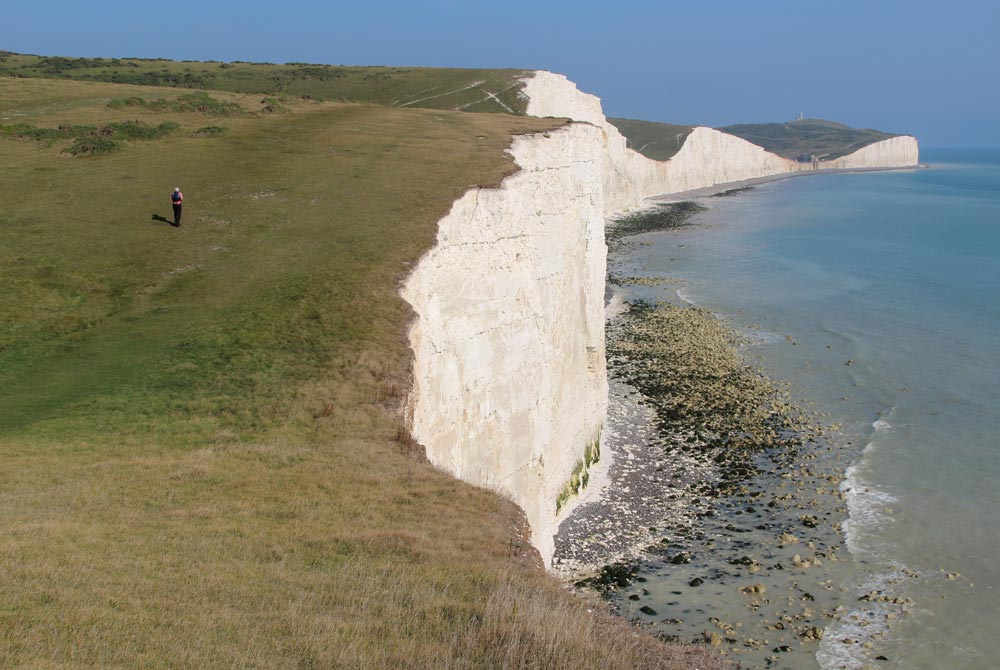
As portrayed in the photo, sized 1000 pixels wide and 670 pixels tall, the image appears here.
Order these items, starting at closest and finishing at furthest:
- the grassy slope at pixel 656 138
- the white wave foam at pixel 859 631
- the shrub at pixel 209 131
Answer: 1. the white wave foam at pixel 859 631
2. the shrub at pixel 209 131
3. the grassy slope at pixel 656 138

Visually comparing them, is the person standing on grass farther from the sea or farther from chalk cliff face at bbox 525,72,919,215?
chalk cliff face at bbox 525,72,919,215

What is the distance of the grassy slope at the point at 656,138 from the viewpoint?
149 metres

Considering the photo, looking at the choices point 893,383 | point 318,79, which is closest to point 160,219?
point 893,383

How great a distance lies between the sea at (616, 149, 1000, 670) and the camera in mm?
20062

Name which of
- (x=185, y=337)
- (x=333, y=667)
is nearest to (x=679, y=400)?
(x=185, y=337)

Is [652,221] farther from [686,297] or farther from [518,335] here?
[518,335]

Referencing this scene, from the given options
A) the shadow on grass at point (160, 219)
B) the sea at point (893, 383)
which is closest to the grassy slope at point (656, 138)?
the sea at point (893, 383)

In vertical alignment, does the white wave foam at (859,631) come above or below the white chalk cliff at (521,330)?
below

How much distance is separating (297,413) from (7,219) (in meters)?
16.2

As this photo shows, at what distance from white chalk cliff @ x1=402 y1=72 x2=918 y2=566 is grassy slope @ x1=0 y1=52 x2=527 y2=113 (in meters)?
40.3

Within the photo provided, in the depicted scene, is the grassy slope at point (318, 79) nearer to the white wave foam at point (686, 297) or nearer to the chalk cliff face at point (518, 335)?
the white wave foam at point (686, 297)

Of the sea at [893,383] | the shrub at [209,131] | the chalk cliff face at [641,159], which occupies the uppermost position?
the chalk cliff face at [641,159]

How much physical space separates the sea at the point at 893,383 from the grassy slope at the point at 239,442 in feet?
38.2

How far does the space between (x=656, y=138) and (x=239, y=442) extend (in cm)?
15642
